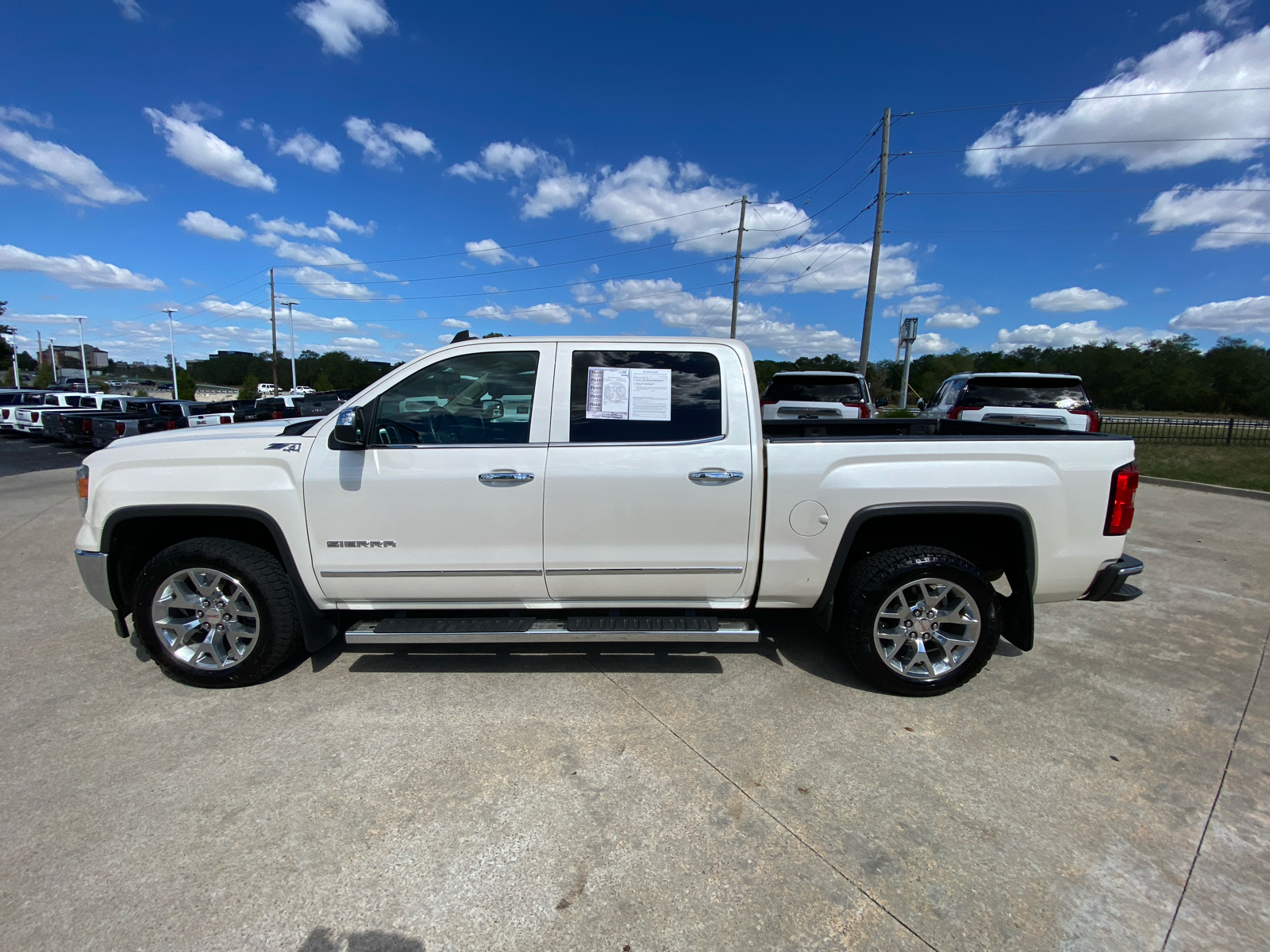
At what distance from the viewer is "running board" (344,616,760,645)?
10.4 feet

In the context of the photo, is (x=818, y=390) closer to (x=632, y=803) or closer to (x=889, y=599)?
(x=889, y=599)

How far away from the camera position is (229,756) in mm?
→ 2795

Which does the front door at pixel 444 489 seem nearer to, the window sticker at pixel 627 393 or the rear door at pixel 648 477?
the rear door at pixel 648 477

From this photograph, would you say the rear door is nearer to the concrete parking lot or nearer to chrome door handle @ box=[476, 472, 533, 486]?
chrome door handle @ box=[476, 472, 533, 486]

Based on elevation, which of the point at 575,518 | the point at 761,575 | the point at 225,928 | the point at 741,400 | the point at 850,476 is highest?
the point at 741,400

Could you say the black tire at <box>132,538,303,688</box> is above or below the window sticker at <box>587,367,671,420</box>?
below

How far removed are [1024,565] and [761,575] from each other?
54.9 inches

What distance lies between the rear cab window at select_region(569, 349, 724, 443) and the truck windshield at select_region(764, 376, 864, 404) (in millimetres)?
8043

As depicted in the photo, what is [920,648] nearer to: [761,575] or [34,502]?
[761,575]

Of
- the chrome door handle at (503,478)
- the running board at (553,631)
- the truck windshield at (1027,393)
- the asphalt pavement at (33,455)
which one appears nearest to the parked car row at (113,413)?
the asphalt pavement at (33,455)

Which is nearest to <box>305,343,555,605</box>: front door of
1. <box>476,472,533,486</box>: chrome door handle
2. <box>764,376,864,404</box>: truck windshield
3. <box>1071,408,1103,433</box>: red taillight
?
<box>476,472,533,486</box>: chrome door handle

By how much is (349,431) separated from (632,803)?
211 cm

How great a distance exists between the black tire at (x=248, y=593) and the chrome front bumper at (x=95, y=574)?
182 millimetres

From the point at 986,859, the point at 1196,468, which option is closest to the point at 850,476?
the point at 986,859
